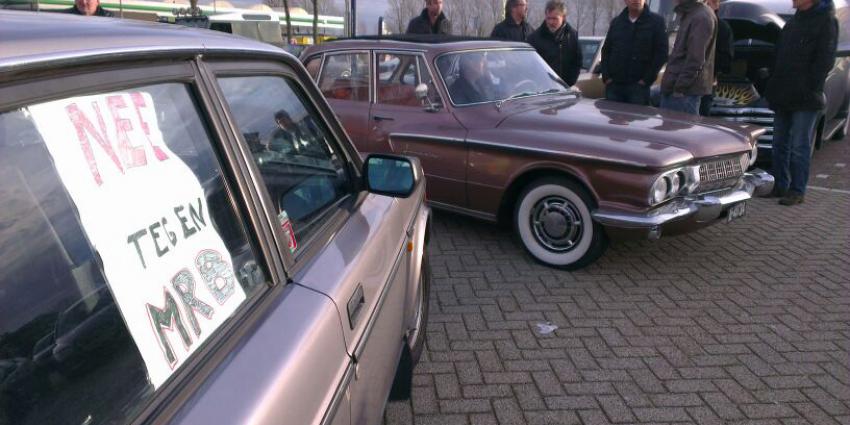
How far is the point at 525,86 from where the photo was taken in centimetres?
521

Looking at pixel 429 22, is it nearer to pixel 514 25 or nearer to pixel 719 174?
pixel 514 25

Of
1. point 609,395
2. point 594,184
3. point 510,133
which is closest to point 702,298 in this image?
point 594,184

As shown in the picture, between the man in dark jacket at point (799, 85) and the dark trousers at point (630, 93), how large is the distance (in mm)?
1166

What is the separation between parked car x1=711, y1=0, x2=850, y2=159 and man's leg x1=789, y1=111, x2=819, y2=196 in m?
1.25

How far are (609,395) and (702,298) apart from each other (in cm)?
142

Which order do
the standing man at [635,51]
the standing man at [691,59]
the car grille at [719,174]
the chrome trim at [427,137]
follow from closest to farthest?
the car grille at [719,174] < the chrome trim at [427,137] < the standing man at [691,59] < the standing man at [635,51]

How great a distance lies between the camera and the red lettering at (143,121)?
1166 mm

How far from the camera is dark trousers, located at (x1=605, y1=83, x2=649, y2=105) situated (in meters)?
6.46

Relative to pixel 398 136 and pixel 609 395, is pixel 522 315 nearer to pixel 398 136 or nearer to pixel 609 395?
pixel 609 395

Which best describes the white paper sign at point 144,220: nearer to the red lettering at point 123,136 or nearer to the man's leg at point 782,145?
the red lettering at point 123,136

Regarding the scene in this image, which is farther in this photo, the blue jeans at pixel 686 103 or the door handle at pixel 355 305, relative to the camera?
the blue jeans at pixel 686 103

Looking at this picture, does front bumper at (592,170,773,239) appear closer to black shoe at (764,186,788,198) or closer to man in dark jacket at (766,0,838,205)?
man in dark jacket at (766,0,838,205)

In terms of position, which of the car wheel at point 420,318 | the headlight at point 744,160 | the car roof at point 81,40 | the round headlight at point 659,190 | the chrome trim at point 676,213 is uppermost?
the car roof at point 81,40

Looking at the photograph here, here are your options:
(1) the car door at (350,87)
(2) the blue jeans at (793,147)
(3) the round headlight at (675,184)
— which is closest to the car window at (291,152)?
(3) the round headlight at (675,184)
